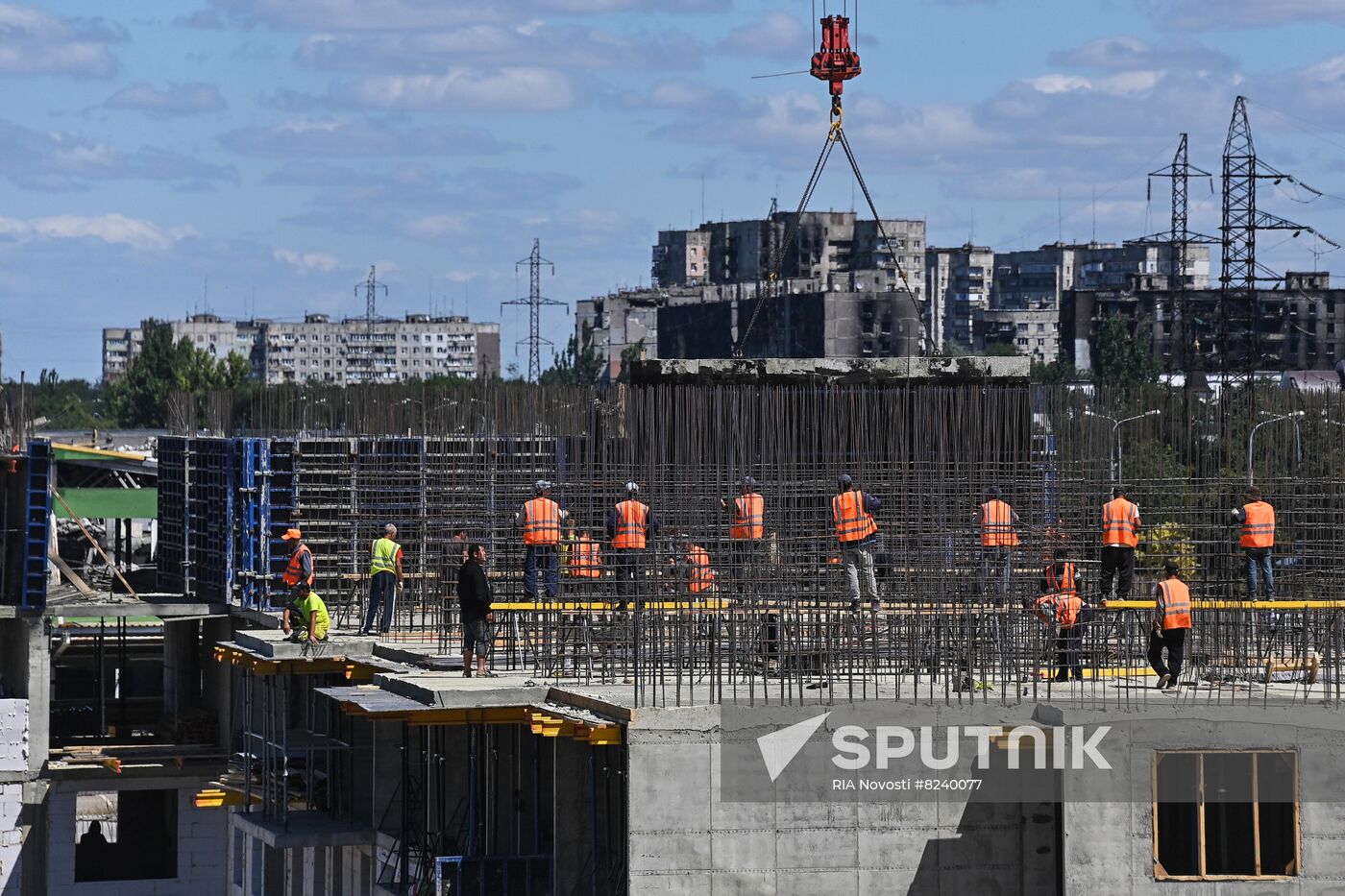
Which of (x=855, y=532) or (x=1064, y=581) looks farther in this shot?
(x=855, y=532)

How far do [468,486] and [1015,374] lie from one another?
26.8 feet

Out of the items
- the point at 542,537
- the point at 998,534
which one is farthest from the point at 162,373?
the point at 998,534

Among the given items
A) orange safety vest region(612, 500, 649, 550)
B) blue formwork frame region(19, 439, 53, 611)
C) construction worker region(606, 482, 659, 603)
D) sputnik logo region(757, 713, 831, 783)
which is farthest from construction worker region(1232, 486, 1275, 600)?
blue formwork frame region(19, 439, 53, 611)

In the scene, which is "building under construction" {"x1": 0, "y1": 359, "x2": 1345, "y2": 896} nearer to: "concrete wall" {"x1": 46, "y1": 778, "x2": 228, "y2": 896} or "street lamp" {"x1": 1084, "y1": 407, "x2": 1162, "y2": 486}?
"concrete wall" {"x1": 46, "y1": 778, "x2": 228, "y2": 896}

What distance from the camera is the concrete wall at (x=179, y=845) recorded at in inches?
1437

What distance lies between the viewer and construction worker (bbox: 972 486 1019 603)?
27.0 m

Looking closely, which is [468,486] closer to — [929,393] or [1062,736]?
[929,393]

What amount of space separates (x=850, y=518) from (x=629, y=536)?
9.05ft

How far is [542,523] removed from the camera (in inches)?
1079

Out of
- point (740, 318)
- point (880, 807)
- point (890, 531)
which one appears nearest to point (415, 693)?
point (880, 807)

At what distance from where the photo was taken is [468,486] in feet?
103

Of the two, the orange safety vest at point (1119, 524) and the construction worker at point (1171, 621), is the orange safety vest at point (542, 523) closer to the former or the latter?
the orange safety vest at point (1119, 524)

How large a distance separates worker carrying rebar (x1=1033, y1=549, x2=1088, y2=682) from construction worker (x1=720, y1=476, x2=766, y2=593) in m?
3.41

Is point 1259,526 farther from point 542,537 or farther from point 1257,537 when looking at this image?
point 542,537
